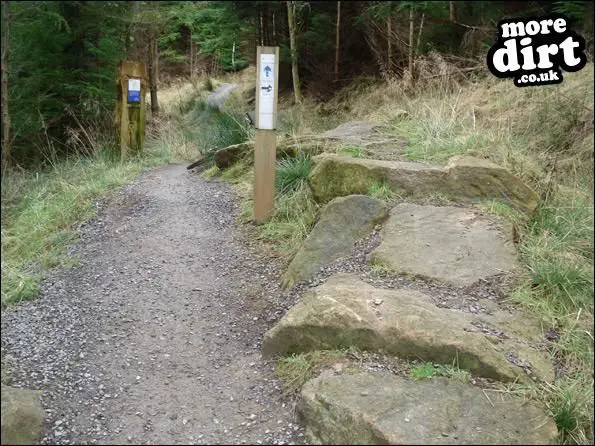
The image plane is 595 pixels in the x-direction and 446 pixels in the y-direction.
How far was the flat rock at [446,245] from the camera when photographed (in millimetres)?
3973

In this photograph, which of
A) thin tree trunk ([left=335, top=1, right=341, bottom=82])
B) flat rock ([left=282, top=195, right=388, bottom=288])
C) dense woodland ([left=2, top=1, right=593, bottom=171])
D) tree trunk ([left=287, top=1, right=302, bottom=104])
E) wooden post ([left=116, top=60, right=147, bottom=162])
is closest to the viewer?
flat rock ([left=282, top=195, right=388, bottom=288])

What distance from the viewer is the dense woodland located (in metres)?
8.05

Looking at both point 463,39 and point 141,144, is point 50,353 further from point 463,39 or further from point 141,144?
point 463,39

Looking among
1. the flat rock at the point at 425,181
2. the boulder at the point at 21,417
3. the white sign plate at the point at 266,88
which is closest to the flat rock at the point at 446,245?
the flat rock at the point at 425,181

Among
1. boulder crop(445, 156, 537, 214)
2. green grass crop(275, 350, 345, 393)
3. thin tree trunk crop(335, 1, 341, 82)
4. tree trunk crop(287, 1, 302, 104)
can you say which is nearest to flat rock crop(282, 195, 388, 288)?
boulder crop(445, 156, 537, 214)

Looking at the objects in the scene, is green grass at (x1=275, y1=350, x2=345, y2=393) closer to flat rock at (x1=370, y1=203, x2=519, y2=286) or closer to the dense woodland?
flat rock at (x1=370, y1=203, x2=519, y2=286)

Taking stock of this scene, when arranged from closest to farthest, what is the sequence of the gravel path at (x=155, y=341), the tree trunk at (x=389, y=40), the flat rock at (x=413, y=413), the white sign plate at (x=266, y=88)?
1. the flat rock at (x=413, y=413)
2. the gravel path at (x=155, y=341)
3. the white sign plate at (x=266, y=88)
4. the tree trunk at (x=389, y=40)

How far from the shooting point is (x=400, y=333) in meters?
3.21

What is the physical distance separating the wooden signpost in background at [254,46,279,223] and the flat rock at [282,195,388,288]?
2.71 ft

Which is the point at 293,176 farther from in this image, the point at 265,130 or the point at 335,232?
the point at 335,232

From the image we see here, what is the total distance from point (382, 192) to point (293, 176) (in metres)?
1.25

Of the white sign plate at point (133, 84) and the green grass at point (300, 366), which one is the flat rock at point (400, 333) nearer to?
the green grass at point (300, 366)

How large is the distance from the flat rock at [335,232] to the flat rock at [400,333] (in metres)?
0.67

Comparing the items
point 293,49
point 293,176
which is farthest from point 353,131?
point 293,49
